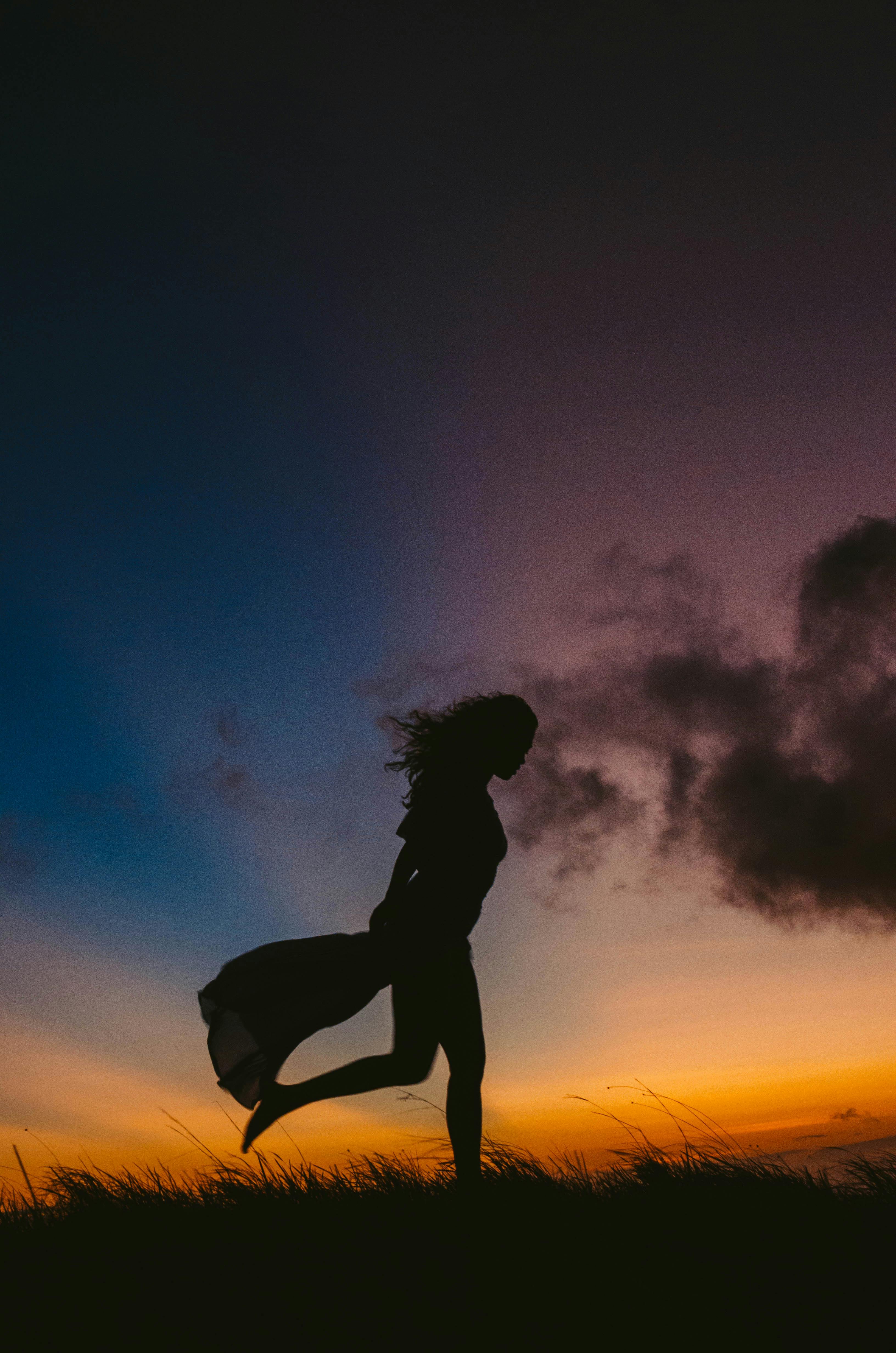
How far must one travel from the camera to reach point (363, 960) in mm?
4328

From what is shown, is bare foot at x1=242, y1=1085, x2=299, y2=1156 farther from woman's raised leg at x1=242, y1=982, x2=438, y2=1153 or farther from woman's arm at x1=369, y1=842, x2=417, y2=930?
woman's arm at x1=369, y1=842, x2=417, y2=930

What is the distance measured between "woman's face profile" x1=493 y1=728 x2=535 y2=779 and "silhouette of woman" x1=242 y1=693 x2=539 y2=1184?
95mm

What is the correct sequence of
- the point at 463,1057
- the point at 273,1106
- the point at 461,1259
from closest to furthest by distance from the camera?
the point at 461,1259 → the point at 463,1057 → the point at 273,1106

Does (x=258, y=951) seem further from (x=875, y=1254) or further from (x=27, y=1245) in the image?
(x=875, y=1254)

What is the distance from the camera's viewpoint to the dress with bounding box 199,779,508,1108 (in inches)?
167

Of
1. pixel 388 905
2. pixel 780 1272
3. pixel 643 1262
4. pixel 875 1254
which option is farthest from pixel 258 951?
pixel 875 1254

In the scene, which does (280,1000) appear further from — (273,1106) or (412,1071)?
(412,1071)

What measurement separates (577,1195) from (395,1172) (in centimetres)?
99

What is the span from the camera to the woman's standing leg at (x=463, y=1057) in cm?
406

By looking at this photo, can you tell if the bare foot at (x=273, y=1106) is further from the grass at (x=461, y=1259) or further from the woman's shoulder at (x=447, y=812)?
the woman's shoulder at (x=447, y=812)

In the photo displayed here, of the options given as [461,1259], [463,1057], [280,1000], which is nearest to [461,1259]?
[461,1259]

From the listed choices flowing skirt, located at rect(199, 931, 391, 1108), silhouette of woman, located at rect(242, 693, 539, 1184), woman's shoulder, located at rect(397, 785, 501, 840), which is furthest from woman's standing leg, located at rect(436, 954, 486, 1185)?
woman's shoulder, located at rect(397, 785, 501, 840)

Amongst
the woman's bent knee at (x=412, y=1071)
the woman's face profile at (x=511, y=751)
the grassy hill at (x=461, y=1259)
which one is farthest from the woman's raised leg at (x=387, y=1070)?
the woman's face profile at (x=511, y=751)

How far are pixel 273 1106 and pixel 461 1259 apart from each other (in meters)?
1.33
